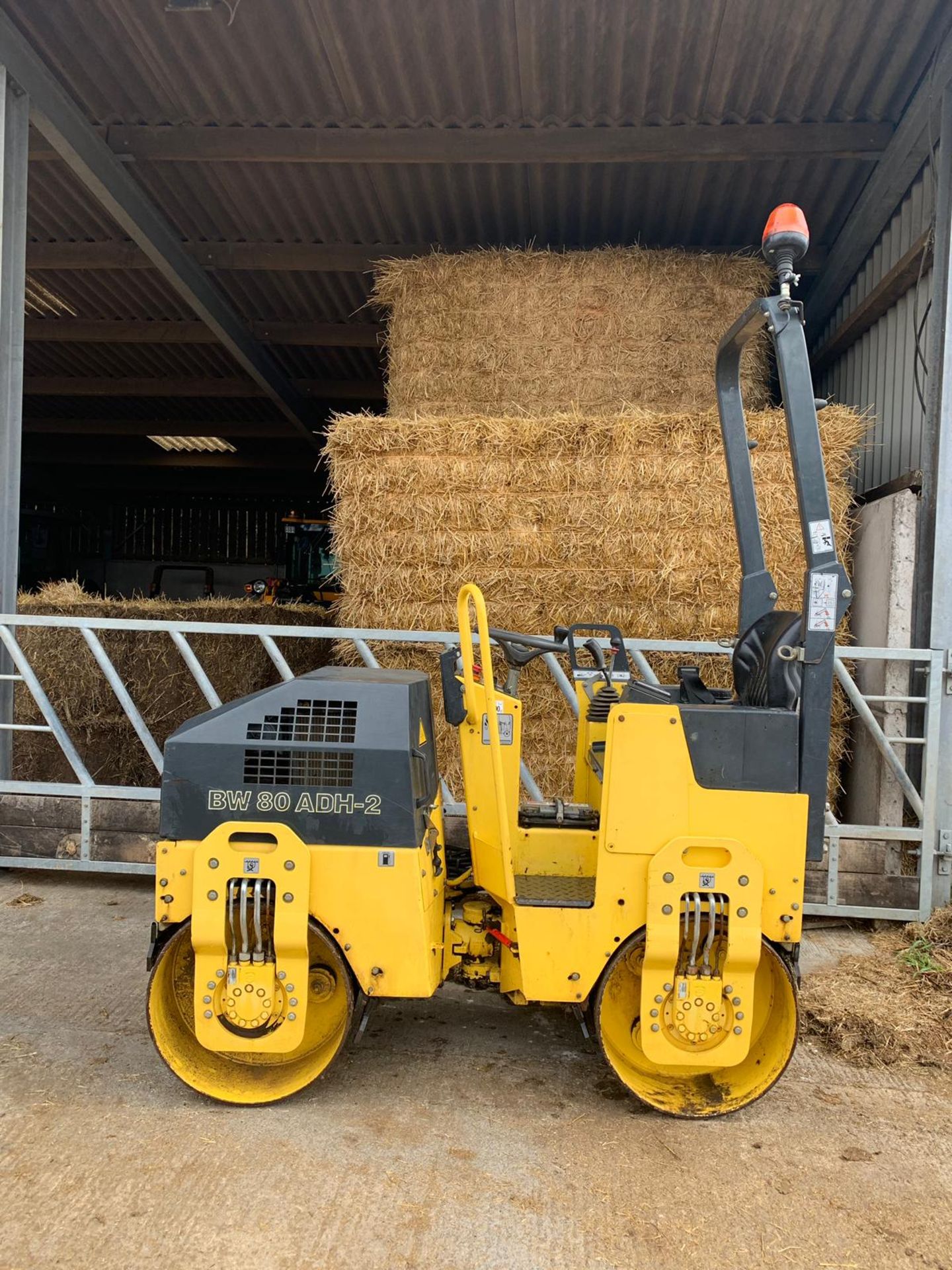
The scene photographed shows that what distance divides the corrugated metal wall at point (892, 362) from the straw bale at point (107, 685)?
13.2 feet

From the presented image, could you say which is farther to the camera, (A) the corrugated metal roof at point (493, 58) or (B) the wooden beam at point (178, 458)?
(B) the wooden beam at point (178, 458)

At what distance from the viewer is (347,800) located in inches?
111

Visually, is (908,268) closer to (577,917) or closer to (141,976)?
(577,917)

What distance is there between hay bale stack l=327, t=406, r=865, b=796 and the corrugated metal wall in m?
0.87

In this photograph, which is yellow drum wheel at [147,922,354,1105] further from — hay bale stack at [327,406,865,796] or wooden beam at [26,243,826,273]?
wooden beam at [26,243,826,273]

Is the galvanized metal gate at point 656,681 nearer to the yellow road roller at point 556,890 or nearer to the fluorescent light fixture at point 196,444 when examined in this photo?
the yellow road roller at point 556,890

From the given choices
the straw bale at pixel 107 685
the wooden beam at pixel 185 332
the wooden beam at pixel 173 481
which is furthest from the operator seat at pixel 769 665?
the wooden beam at pixel 173 481

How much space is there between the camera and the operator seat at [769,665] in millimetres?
2822

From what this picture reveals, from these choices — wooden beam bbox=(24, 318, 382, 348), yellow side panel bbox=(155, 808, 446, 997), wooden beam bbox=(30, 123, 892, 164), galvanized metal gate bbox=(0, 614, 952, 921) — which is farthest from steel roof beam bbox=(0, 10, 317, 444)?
yellow side panel bbox=(155, 808, 446, 997)

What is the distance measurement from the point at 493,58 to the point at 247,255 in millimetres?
3267

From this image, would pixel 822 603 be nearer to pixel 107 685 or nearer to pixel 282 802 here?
pixel 282 802

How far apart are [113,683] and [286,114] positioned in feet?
12.6

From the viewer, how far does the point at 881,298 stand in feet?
19.4

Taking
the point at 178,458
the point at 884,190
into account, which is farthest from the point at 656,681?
the point at 178,458
